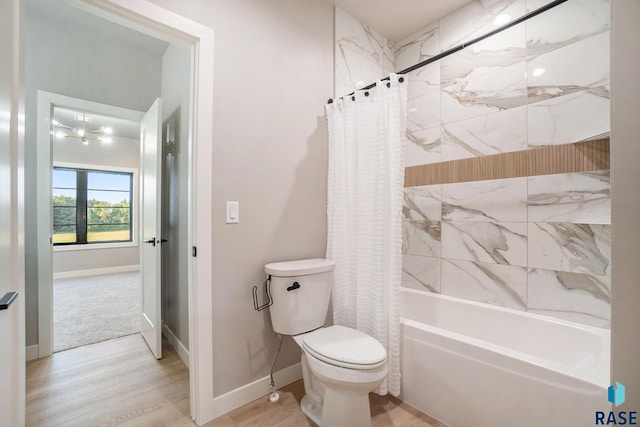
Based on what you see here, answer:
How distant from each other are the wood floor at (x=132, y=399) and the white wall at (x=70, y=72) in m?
0.55

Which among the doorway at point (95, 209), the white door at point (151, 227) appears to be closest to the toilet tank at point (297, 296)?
the white door at point (151, 227)

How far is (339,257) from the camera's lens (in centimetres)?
193

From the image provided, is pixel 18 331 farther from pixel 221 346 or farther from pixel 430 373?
pixel 430 373

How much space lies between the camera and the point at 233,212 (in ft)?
5.36

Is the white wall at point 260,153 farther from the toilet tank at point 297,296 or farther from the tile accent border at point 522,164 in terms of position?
the tile accent border at point 522,164

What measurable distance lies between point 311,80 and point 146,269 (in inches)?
84.8

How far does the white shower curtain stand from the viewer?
1618 mm

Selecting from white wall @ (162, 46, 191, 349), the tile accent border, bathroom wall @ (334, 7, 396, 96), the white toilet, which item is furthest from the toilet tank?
bathroom wall @ (334, 7, 396, 96)

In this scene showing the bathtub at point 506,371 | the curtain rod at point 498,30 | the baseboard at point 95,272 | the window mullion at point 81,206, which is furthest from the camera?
the window mullion at point 81,206

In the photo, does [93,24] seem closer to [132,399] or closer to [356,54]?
[356,54]

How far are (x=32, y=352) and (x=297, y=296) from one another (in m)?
2.23

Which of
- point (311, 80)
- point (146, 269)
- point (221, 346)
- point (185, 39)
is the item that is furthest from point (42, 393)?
point (311, 80)

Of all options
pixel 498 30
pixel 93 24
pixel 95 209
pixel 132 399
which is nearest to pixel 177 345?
pixel 132 399

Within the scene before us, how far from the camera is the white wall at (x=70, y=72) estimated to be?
7.19 feet
